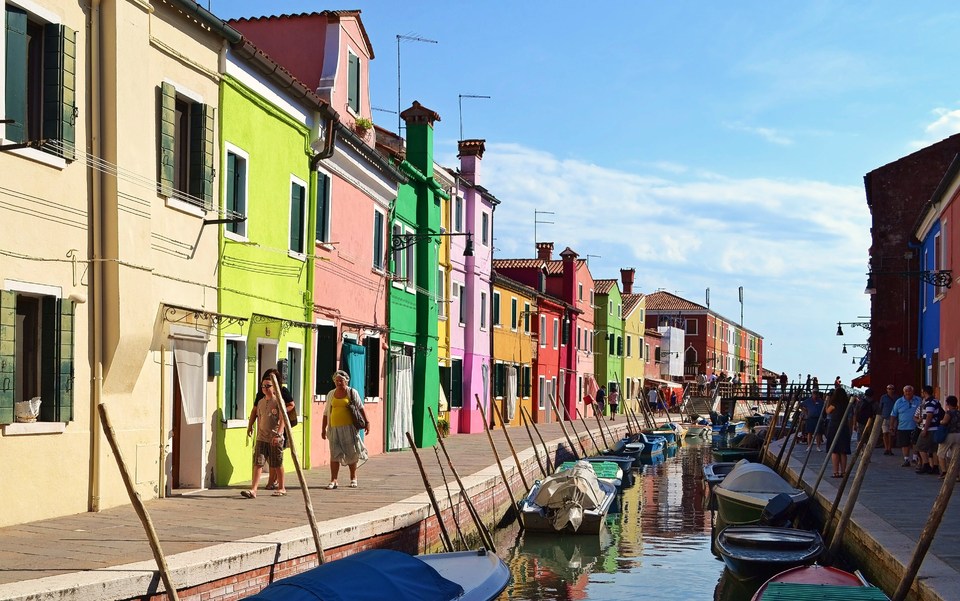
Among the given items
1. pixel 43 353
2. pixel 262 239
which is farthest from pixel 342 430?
pixel 43 353

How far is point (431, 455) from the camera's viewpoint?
909 inches

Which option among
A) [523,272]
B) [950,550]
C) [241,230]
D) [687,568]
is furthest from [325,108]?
[523,272]

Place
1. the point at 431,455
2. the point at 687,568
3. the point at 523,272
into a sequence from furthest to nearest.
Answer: the point at 523,272 → the point at 431,455 → the point at 687,568

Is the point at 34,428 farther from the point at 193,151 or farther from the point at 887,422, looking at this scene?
the point at 887,422

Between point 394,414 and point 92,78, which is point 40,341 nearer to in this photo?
point 92,78

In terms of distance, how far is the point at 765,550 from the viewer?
519 inches

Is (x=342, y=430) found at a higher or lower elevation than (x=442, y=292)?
lower

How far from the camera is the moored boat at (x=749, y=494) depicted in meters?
17.5

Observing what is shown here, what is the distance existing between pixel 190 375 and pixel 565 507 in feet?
21.7

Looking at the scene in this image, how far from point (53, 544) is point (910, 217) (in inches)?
1166

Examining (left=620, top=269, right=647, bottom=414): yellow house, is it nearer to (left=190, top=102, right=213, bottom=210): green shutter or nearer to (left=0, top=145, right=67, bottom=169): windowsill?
(left=190, top=102, right=213, bottom=210): green shutter

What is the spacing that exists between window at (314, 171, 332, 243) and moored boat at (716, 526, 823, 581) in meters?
8.75

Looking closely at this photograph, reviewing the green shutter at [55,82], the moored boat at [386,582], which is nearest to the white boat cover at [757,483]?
the moored boat at [386,582]

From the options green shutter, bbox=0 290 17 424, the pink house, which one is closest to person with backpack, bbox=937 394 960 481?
the pink house
